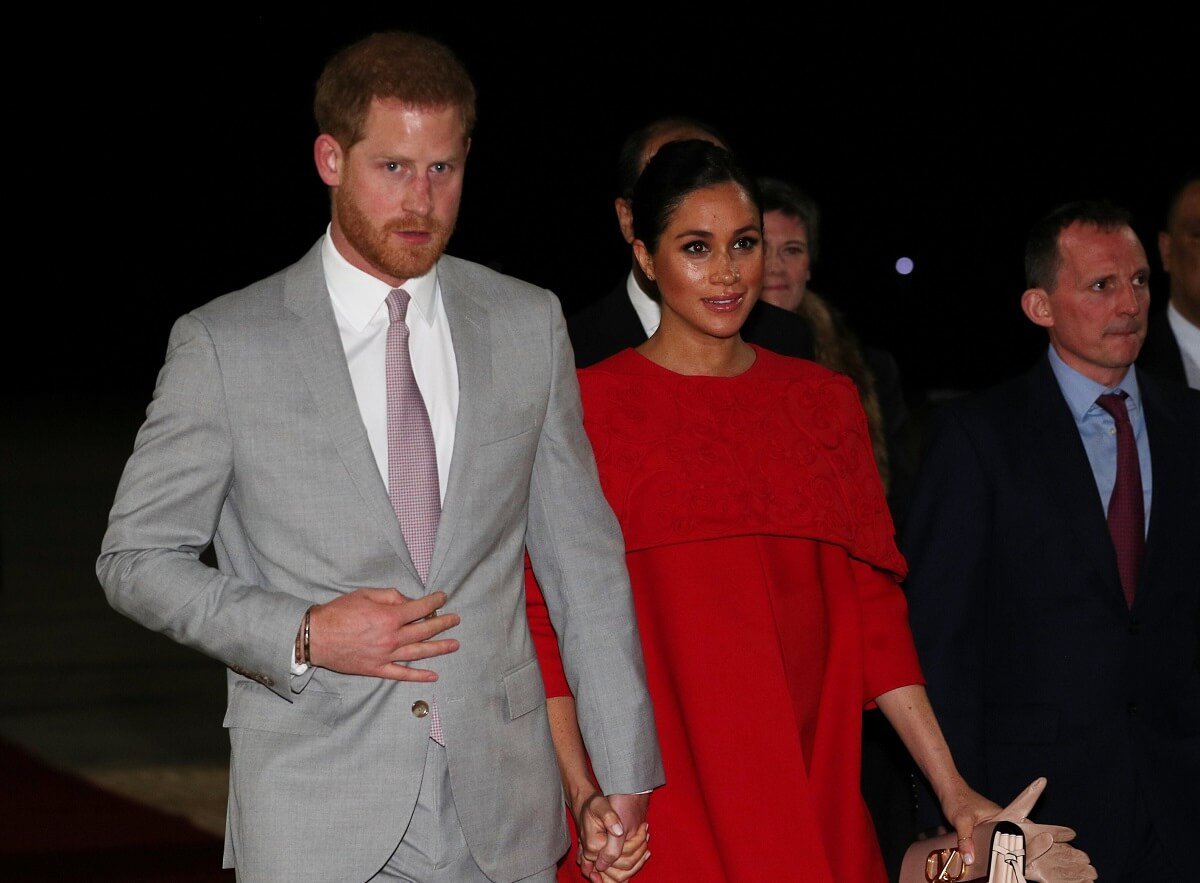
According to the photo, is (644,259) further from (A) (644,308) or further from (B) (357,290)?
(A) (644,308)

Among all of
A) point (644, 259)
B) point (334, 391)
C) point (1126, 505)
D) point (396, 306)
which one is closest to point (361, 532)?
point (334, 391)

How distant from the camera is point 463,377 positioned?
7.46 feet

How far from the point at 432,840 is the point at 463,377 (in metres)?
0.60

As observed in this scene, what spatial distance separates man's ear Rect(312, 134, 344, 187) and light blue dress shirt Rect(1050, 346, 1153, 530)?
5.37 ft

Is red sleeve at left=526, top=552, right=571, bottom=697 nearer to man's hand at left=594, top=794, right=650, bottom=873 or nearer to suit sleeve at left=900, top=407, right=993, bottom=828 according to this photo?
man's hand at left=594, top=794, right=650, bottom=873

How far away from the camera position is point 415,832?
2.19 metres

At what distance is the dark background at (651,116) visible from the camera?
61.4 ft

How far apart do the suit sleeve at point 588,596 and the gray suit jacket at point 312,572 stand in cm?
9

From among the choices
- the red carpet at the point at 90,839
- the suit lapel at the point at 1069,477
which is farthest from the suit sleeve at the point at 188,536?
the red carpet at the point at 90,839

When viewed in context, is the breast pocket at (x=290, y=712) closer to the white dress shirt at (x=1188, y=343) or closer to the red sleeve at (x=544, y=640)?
the red sleeve at (x=544, y=640)

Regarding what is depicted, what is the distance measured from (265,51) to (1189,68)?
10167 mm

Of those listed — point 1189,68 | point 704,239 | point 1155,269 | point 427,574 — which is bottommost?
point 427,574

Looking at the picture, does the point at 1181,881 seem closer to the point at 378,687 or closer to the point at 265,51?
the point at 378,687

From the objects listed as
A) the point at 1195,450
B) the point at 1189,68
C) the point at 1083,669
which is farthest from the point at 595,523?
the point at 1189,68
